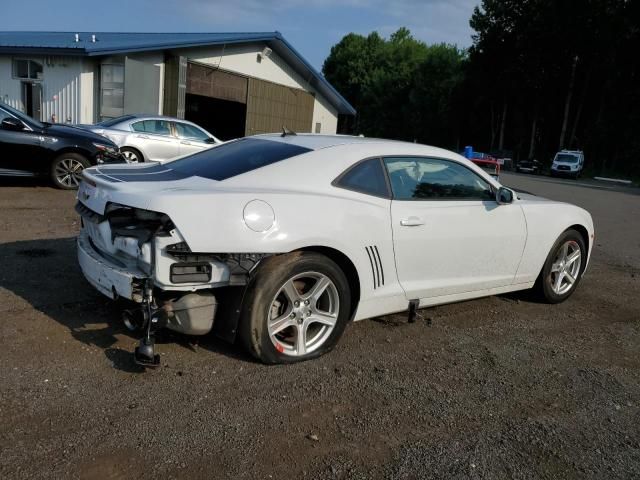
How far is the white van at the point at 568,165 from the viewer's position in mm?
39772

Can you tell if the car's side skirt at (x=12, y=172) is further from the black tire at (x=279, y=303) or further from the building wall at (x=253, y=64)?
the building wall at (x=253, y=64)

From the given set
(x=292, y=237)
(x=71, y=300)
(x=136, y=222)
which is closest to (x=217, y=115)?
(x=71, y=300)

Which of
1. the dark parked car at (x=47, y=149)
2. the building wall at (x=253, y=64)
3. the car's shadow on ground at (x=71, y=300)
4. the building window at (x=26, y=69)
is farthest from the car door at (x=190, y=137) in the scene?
the building window at (x=26, y=69)

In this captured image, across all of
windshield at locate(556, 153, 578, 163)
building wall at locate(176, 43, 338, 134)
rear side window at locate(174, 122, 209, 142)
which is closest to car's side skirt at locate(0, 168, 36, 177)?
rear side window at locate(174, 122, 209, 142)

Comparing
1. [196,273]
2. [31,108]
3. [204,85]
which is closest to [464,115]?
[204,85]

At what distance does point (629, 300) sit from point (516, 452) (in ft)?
13.1

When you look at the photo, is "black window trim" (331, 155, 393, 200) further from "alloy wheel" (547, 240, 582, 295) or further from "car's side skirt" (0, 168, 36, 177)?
"car's side skirt" (0, 168, 36, 177)

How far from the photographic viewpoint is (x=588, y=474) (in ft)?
9.37

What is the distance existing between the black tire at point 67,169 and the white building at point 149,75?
880 centimetres

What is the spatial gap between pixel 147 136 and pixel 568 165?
34818 millimetres

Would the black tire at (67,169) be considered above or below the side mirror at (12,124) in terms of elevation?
below

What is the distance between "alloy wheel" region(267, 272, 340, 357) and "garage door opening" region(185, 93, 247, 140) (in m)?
23.1

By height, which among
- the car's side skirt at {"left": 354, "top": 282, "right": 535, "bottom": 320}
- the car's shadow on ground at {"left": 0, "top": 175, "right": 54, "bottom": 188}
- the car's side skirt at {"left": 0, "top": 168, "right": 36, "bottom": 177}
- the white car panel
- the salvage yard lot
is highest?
the white car panel

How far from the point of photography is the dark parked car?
379 inches
